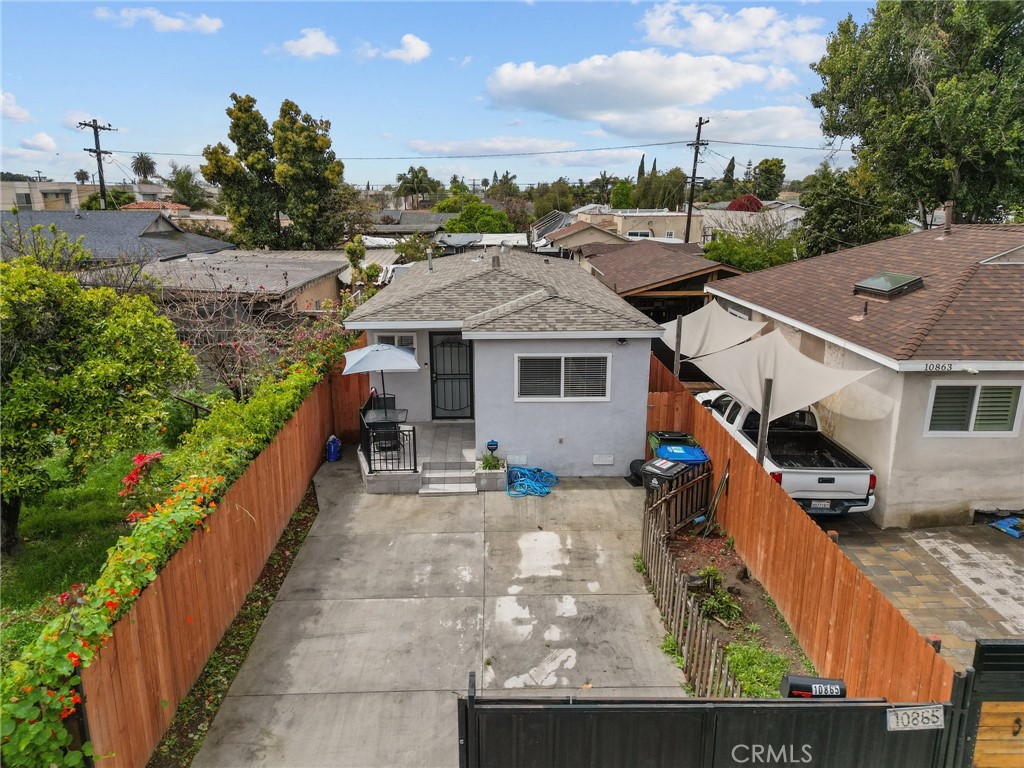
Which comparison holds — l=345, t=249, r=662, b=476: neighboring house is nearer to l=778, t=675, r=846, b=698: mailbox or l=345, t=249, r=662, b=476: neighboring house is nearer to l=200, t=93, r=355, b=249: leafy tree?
l=778, t=675, r=846, b=698: mailbox

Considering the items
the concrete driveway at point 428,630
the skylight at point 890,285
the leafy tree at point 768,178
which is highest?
the leafy tree at point 768,178

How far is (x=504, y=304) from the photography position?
44.1ft

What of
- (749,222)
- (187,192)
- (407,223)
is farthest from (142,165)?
(749,222)

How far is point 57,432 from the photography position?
7586mm

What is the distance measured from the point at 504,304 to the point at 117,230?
2169 cm

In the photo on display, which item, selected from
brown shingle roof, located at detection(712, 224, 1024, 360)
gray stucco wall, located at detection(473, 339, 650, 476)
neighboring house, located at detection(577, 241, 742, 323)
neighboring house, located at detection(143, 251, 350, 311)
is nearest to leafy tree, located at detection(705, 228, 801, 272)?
neighboring house, located at detection(577, 241, 742, 323)

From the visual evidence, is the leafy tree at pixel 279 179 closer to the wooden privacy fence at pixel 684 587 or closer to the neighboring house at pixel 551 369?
the neighboring house at pixel 551 369

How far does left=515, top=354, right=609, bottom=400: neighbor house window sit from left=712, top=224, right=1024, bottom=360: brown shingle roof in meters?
4.39

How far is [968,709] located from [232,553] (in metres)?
7.55

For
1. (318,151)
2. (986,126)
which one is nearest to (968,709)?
(986,126)

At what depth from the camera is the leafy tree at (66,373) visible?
24.1ft

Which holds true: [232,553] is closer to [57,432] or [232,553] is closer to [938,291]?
[57,432]

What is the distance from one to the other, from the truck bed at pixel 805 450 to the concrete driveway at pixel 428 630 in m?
2.68

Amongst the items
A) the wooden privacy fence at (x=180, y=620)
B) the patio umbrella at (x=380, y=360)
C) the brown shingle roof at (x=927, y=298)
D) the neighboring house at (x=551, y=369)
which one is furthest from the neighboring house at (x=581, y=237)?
the wooden privacy fence at (x=180, y=620)
